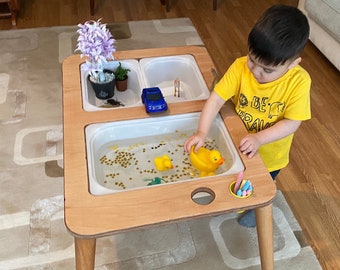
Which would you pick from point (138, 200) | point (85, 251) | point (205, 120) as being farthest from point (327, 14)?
point (85, 251)

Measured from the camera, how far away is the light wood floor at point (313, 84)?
138 cm

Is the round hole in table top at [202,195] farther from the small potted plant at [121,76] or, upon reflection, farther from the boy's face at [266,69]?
the small potted plant at [121,76]

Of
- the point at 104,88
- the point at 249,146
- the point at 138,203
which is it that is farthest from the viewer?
the point at 104,88

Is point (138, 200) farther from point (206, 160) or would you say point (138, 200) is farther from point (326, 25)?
point (326, 25)

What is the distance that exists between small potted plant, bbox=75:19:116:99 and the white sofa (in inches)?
49.8

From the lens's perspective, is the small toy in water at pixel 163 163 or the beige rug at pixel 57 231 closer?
the small toy in water at pixel 163 163

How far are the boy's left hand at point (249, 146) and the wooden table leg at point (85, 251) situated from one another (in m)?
0.44

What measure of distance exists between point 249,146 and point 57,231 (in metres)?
0.73

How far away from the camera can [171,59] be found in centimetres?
138

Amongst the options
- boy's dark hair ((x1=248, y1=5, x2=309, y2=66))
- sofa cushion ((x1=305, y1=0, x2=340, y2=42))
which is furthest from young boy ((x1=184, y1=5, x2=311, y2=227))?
sofa cushion ((x1=305, y1=0, x2=340, y2=42))

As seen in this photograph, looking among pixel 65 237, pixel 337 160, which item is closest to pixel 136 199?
pixel 65 237

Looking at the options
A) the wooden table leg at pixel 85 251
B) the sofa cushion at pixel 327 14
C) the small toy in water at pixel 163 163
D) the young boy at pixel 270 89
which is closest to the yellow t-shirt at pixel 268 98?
the young boy at pixel 270 89

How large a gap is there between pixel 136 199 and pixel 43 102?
1132mm

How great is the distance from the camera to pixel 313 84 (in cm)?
199
